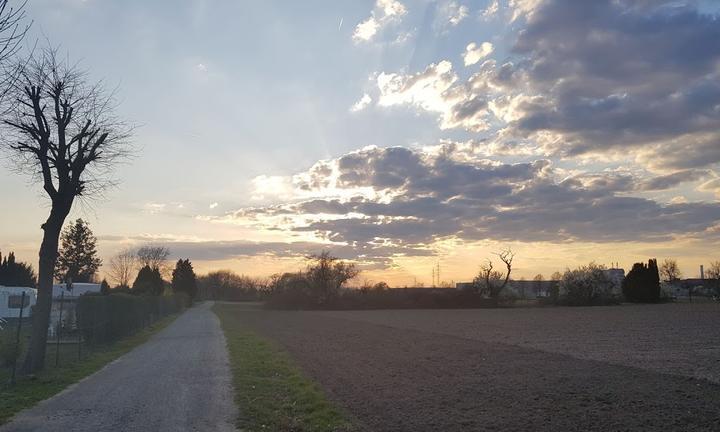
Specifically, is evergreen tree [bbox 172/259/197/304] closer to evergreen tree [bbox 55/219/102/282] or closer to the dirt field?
evergreen tree [bbox 55/219/102/282]

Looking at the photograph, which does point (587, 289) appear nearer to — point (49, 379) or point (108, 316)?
point (108, 316)

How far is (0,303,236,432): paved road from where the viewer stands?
30.5 feet

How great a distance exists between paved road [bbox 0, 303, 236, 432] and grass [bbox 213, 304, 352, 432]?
0.34 meters

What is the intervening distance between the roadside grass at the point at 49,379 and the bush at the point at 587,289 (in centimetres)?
7583

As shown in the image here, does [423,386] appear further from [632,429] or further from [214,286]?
[214,286]

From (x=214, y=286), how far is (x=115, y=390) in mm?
158907

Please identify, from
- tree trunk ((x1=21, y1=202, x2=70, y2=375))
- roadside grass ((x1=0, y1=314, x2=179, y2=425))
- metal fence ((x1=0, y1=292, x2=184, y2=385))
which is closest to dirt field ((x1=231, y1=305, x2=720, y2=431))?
roadside grass ((x1=0, y1=314, x2=179, y2=425))

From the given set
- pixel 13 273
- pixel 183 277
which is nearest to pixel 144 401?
pixel 13 273

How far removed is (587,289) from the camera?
289 feet

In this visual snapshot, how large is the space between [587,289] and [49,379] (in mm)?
84540

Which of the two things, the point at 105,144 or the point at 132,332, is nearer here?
the point at 105,144

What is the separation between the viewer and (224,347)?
2489cm

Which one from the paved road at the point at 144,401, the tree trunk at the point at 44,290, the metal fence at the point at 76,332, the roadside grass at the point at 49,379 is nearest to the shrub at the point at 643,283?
the metal fence at the point at 76,332

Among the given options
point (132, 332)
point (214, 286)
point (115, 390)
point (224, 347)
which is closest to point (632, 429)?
point (115, 390)
